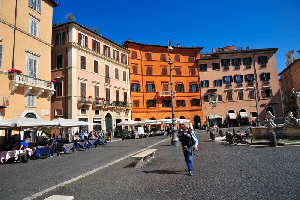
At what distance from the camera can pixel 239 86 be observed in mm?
40156

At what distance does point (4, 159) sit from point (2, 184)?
5.00 m

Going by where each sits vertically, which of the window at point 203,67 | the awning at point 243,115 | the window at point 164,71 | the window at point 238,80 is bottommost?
the awning at point 243,115

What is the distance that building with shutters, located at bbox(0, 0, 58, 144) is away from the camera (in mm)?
16453

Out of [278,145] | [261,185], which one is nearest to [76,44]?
[278,145]

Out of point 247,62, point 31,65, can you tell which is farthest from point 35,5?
point 247,62

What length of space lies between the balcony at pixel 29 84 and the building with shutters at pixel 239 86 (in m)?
27.5

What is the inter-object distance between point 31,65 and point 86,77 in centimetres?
847

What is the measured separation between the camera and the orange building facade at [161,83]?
36.8 metres

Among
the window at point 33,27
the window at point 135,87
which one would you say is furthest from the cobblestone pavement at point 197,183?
the window at point 135,87

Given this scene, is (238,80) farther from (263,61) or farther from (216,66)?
(263,61)

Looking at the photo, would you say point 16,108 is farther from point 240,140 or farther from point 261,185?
point 261,185

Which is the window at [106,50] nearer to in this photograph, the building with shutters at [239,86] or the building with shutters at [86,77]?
the building with shutters at [86,77]

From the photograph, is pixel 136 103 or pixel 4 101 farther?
pixel 136 103

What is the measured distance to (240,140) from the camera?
1349 centimetres
